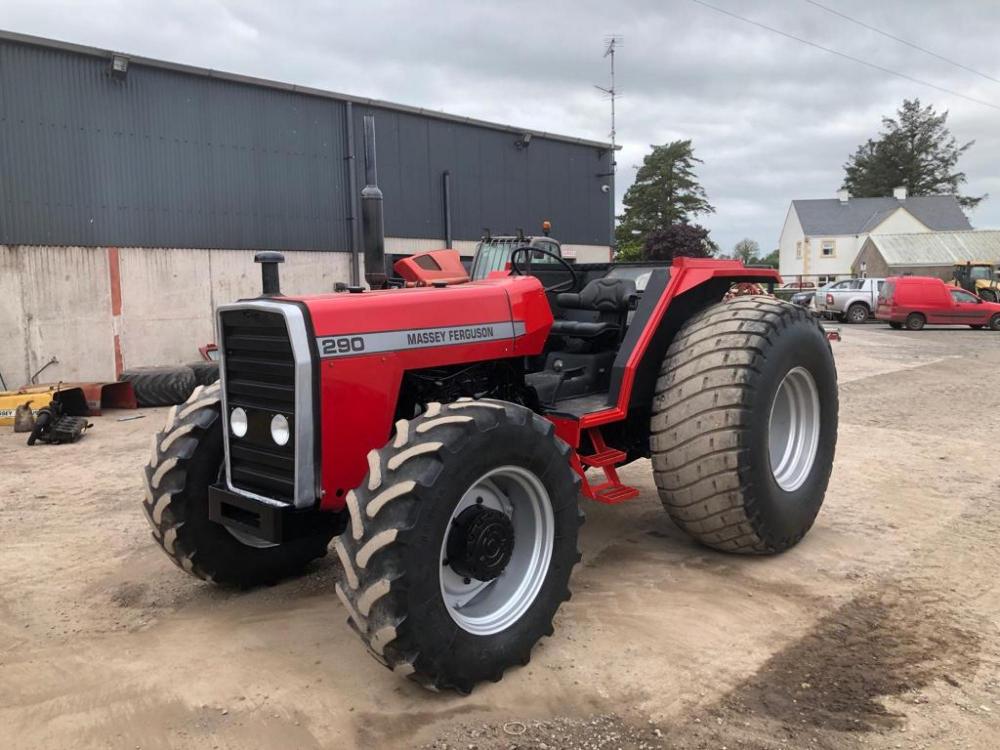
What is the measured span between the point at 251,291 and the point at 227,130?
2912 millimetres

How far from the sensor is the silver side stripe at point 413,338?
3139 mm

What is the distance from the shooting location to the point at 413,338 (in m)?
3.39

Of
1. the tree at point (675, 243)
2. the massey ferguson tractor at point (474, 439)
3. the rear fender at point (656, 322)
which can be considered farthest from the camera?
the tree at point (675, 243)

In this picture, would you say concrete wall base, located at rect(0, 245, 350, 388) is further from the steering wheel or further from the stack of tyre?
the steering wheel

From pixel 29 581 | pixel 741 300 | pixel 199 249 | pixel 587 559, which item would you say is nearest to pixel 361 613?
pixel 587 559

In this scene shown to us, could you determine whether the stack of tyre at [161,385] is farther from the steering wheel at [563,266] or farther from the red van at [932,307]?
the red van at [932,307]

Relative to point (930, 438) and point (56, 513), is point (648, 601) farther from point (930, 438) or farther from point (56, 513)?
point (930, 438)

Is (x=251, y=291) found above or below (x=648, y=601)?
above

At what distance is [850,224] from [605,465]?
188ft

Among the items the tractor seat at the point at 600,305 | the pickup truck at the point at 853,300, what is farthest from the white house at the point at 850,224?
the tractor seat at the point at 600,305

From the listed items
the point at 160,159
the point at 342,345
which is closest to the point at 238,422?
the point at 342,345

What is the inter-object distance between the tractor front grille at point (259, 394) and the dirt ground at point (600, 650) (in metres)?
0.76

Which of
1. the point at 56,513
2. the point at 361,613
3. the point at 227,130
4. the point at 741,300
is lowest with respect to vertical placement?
the point at 56,513

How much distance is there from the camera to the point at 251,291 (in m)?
14.5
